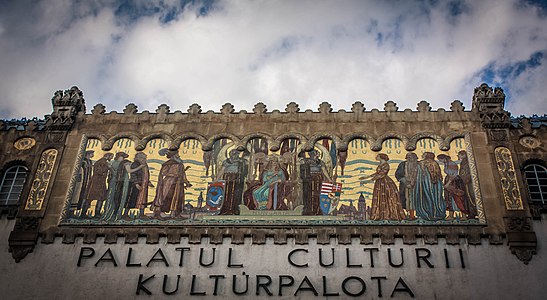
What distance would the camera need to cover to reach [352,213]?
69.3ft

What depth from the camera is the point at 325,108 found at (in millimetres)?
23953

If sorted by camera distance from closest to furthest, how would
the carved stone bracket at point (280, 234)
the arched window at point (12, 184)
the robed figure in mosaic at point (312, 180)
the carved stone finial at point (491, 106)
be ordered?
the carved stone bracket at point (280, 234)
the robed figure in mosaic at point (312, 180)
the arched window at point (12, 184)
the carved stone finial at point (491, 106)

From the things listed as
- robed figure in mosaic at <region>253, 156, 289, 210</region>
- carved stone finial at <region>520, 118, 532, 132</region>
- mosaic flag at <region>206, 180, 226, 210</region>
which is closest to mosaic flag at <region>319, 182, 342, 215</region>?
robed figure in mosaic at <region>253, 156, 289, 210</region>

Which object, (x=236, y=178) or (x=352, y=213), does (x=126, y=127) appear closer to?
(x=236, y=178)

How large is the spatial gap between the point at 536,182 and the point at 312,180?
26.0 feet

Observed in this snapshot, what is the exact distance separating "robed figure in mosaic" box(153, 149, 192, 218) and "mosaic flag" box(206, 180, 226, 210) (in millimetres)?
852

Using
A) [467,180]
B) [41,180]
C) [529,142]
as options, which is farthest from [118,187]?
[529,142]

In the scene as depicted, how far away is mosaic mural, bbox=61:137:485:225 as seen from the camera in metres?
21.2

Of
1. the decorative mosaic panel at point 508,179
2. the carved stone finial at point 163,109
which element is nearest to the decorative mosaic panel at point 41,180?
the carved stone finial at point 163,109

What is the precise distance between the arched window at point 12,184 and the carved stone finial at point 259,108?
356 inches

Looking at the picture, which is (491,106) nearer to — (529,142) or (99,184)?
(529,142)

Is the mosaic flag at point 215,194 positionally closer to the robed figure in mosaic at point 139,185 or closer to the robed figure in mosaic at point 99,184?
the robed figure in mosaic at point 139,185

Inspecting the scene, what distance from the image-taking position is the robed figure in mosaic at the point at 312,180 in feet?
70.1

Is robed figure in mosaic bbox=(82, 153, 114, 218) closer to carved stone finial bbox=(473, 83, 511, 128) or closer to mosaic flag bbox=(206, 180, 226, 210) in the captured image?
mosaic flag bbox=(206, 180, 226, 210)
